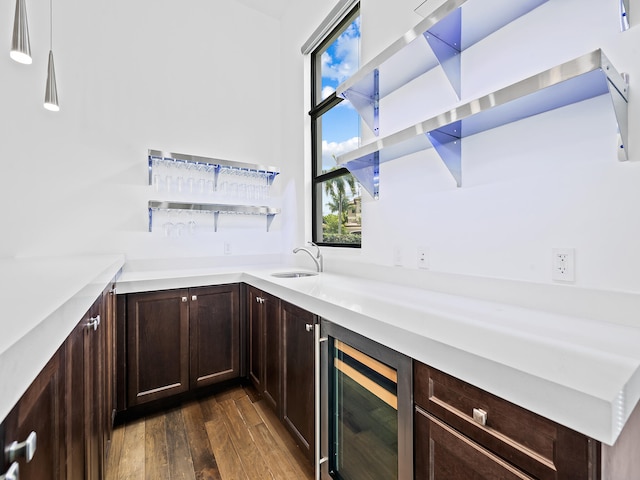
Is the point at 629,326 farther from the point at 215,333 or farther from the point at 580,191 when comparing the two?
the point at 215,333

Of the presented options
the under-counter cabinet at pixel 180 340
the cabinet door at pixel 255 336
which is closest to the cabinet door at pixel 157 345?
the under-counter cabinet at pixel 180 340

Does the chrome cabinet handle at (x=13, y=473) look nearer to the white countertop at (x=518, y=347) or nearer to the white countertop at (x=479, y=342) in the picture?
the white countertop at (x=479, y=342)

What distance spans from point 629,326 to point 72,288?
1637mm

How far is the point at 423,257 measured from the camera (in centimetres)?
159

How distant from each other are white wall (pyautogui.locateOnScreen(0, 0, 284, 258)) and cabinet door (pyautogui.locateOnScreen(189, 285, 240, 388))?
0.64 metres

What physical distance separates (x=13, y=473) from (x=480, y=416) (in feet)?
2.92

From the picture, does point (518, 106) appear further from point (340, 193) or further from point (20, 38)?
point (20, 38)

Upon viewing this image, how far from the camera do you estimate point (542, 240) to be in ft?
3.69

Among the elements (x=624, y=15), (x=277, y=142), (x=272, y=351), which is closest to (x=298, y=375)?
(x=272, y=351)

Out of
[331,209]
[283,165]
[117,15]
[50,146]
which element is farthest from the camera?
[283,165]

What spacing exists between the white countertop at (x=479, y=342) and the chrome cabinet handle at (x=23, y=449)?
0.10m

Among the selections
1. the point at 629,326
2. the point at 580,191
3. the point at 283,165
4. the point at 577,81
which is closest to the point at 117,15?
the point at 283,165

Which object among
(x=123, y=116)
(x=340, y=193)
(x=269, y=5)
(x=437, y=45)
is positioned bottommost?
(x=340, y=193)

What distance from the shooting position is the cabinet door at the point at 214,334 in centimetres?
214
